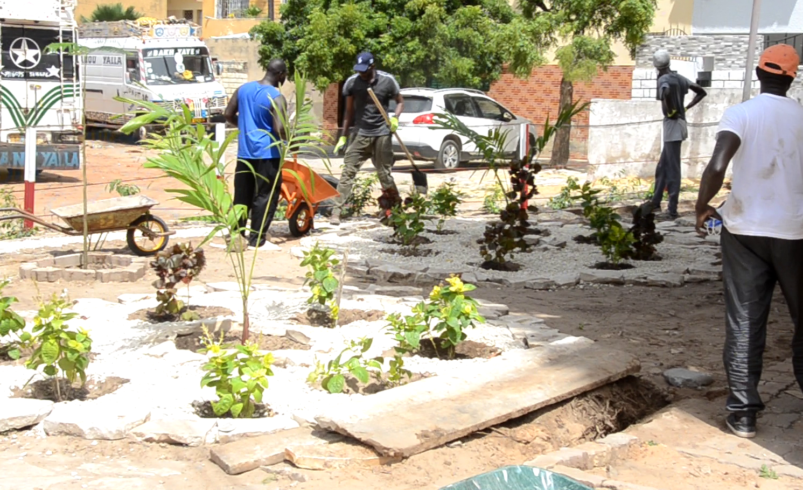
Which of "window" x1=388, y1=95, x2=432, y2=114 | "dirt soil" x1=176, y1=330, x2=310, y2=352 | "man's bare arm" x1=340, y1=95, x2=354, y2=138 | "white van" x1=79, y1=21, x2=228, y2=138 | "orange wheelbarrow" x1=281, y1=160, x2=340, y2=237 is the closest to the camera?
"dirt soil" x1=176, y1=330, x2=310, y2=352

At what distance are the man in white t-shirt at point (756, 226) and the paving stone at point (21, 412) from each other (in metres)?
3.09

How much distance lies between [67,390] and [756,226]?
3.33 m

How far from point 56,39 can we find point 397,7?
7510 millimetres

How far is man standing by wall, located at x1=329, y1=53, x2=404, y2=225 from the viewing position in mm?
10266

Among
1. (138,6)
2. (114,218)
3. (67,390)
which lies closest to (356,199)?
(114,218)

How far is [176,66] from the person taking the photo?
943 inches

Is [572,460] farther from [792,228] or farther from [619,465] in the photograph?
[792,228]

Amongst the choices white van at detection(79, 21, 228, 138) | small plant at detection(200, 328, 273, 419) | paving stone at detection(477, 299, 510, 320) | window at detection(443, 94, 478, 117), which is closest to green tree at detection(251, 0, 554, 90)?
window at detection(443, 94, 478, 117)

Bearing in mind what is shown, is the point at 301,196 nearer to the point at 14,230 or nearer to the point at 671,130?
the point at 14,230

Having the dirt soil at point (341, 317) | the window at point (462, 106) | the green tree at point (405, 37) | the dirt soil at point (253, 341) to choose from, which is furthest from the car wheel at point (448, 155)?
the dirt soil at point (253, 341)

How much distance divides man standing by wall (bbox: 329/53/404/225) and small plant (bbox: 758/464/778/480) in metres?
6.75

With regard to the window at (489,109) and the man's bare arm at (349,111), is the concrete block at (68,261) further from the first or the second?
the window at (489,109)

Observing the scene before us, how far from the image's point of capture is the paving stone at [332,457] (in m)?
3.76

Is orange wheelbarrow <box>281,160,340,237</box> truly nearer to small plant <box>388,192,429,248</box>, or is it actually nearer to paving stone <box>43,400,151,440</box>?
small plant <box>388,192,429,248</box>
